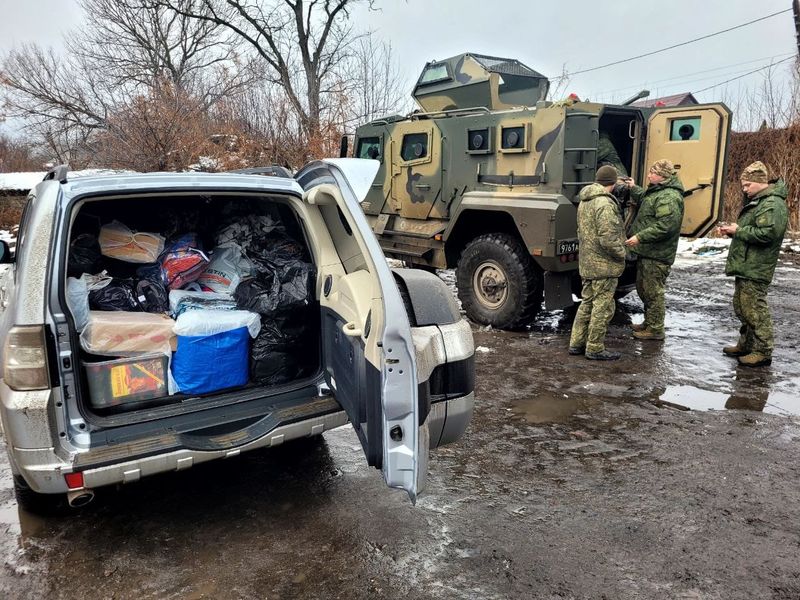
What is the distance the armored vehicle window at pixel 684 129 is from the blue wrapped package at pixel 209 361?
488 centimetres

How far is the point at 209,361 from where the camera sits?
2.81 m

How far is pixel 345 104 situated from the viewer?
14.6m

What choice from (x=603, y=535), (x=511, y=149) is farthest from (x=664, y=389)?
(x=511, y=149)

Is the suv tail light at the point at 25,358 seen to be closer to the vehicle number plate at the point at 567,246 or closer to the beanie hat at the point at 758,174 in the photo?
the vehicle number plate at the point at 567,246

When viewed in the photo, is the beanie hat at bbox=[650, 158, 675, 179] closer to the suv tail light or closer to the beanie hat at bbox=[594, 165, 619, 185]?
the beanie hat at bbox=[594, 165, 619, 185]

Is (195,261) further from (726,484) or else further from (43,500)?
(726,484)

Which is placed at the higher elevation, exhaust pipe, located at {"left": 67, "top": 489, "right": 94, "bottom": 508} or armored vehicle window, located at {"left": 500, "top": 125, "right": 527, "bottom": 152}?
armored vehicle window, located at {"left": 500, "top": 125, "right": 527, "bottom": 152}

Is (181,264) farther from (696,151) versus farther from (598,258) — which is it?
(696,151)

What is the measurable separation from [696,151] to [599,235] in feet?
5.60

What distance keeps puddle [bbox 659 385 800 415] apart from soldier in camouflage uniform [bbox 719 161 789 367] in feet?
2.16

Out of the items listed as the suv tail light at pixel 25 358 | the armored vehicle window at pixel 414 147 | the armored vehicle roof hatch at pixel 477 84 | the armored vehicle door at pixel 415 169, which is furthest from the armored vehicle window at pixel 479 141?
the suv tail light at pixel 25 358

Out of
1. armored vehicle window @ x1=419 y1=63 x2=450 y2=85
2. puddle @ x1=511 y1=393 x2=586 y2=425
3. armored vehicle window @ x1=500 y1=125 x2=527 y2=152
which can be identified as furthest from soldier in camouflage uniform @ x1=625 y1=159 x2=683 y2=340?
armored vehicle window @ x1=419 y1=63 x2=450 y2=85

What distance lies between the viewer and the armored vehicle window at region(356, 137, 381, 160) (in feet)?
24.9

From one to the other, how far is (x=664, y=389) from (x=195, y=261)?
3487 mm
